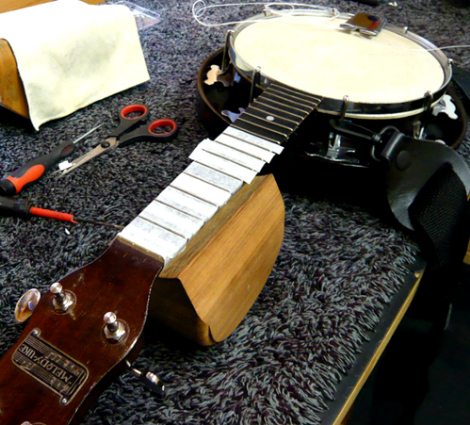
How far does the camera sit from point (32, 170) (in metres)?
0.69

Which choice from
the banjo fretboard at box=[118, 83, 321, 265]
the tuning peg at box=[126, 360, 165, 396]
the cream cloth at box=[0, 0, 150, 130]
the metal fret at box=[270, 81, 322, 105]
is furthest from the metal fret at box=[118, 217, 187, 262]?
→ the cream cloth at box=[0, 0, 150, 130]

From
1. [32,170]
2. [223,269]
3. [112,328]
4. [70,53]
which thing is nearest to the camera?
[112,328]

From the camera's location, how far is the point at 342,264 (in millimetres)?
631

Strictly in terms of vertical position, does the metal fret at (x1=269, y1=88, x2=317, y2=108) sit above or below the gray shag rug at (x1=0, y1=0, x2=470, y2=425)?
above

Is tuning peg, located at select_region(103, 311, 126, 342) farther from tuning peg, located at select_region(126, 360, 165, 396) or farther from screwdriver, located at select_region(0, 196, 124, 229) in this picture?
screwdriver, located at select_region(0, 196, 124, 229)

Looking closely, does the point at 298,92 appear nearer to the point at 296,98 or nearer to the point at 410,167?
the point at 296,98

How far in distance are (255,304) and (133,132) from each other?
1.29ft

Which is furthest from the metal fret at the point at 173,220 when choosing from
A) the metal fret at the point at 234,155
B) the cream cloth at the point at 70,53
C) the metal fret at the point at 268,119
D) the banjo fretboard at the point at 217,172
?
the cream cloth at the point at 70,53

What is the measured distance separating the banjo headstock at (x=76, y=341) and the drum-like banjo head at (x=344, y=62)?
0.40 meters

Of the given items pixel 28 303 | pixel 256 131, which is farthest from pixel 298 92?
pixel 28 303

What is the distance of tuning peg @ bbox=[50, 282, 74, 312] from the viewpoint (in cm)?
37

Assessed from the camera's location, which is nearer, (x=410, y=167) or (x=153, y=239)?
(x=153, y=239)

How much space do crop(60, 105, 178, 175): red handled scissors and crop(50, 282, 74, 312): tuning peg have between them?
1.33 ft

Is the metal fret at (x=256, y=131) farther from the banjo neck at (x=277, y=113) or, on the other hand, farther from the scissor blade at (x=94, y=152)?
the scissor blade at (x=94, y=152)
